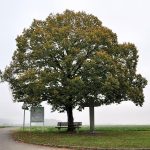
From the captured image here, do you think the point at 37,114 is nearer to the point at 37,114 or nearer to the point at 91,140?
the point at 37,114

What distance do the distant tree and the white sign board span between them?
105cm

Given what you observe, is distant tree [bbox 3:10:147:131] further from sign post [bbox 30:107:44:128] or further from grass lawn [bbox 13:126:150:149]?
grass lawn [bbox 13:126:150:149]

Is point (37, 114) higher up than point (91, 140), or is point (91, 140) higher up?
point (37, 114)

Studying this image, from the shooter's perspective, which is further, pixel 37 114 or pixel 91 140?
→ pixel 37 114

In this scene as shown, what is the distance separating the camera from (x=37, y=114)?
163 ft

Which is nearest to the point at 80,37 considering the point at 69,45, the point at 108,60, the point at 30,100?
the point at 69,45

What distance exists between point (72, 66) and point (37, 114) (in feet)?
21.1

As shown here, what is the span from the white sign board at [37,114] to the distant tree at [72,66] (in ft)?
3.43

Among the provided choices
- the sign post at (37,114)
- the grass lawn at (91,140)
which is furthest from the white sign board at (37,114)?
the grass lawn at (91,140)

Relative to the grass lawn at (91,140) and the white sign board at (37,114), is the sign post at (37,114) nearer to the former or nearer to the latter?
the white sign board at (37,114)

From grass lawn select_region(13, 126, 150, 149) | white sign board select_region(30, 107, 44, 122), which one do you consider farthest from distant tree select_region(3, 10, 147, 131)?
grass lawn select_region(13, 126, 150, 149)

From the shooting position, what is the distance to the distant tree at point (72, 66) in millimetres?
46406

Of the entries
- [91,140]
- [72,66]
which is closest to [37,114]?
[72,66]

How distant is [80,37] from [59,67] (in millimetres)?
3962
